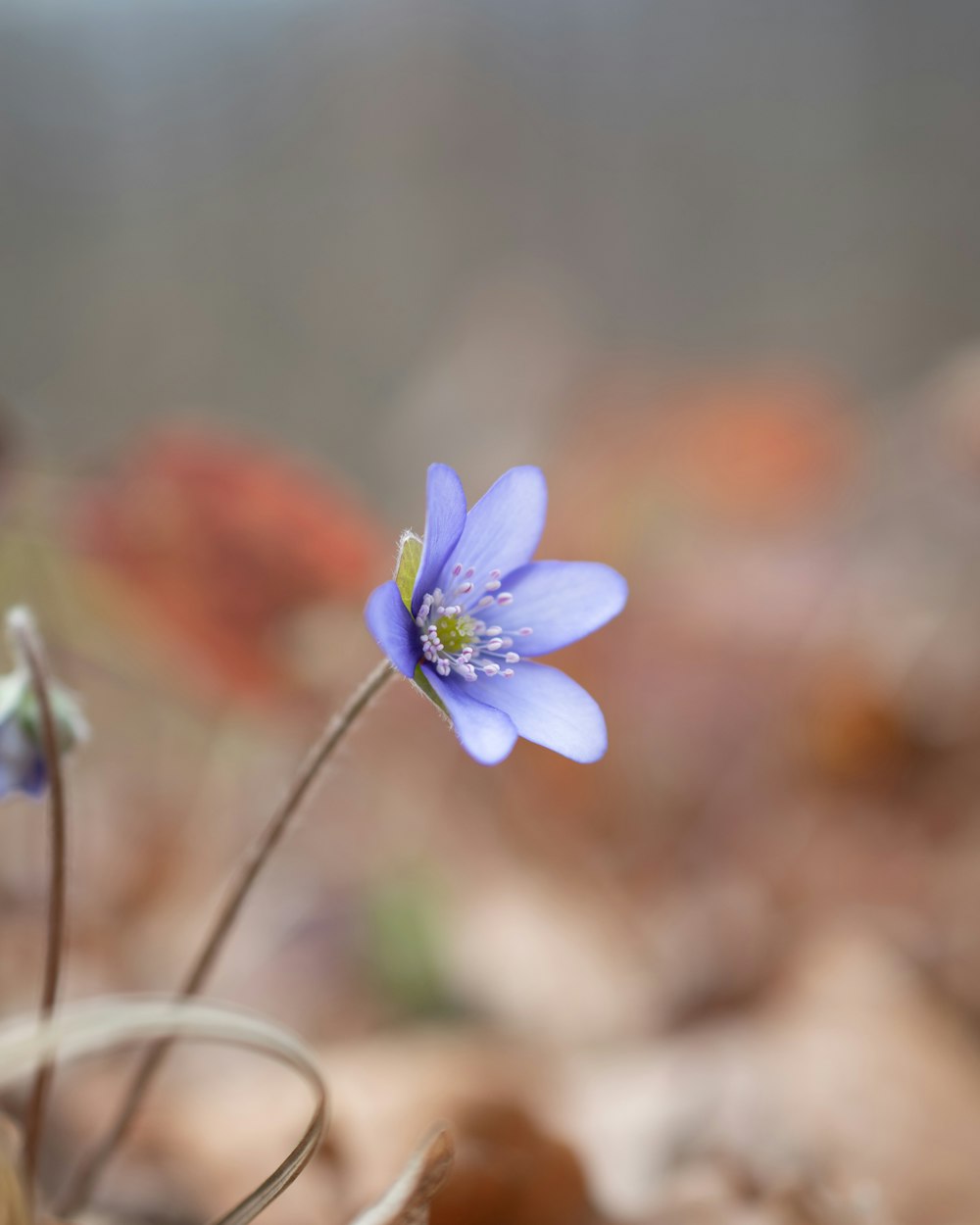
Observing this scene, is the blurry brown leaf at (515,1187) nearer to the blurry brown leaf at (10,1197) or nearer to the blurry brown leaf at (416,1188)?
the blurry brown leaf at (416,1188)

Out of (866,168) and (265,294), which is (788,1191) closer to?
(265,294)

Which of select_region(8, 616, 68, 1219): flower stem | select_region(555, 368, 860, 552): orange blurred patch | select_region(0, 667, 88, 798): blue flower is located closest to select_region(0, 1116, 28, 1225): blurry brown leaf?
select_region(8, 616, 68, 1219): flower stem

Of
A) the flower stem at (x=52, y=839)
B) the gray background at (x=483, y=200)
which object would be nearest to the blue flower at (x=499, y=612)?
the flower stem at (x=52, y=839)

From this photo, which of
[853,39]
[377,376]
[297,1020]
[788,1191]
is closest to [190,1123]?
[297,1020]

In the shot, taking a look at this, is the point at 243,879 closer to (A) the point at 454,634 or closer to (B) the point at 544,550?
(A) the point at 454,634

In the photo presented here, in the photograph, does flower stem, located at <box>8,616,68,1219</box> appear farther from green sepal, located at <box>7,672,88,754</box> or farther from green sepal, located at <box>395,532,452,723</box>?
green sepal, located at <box>395,532,452,723</box>

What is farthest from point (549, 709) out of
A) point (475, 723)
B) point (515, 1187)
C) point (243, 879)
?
point (515, 1187)
